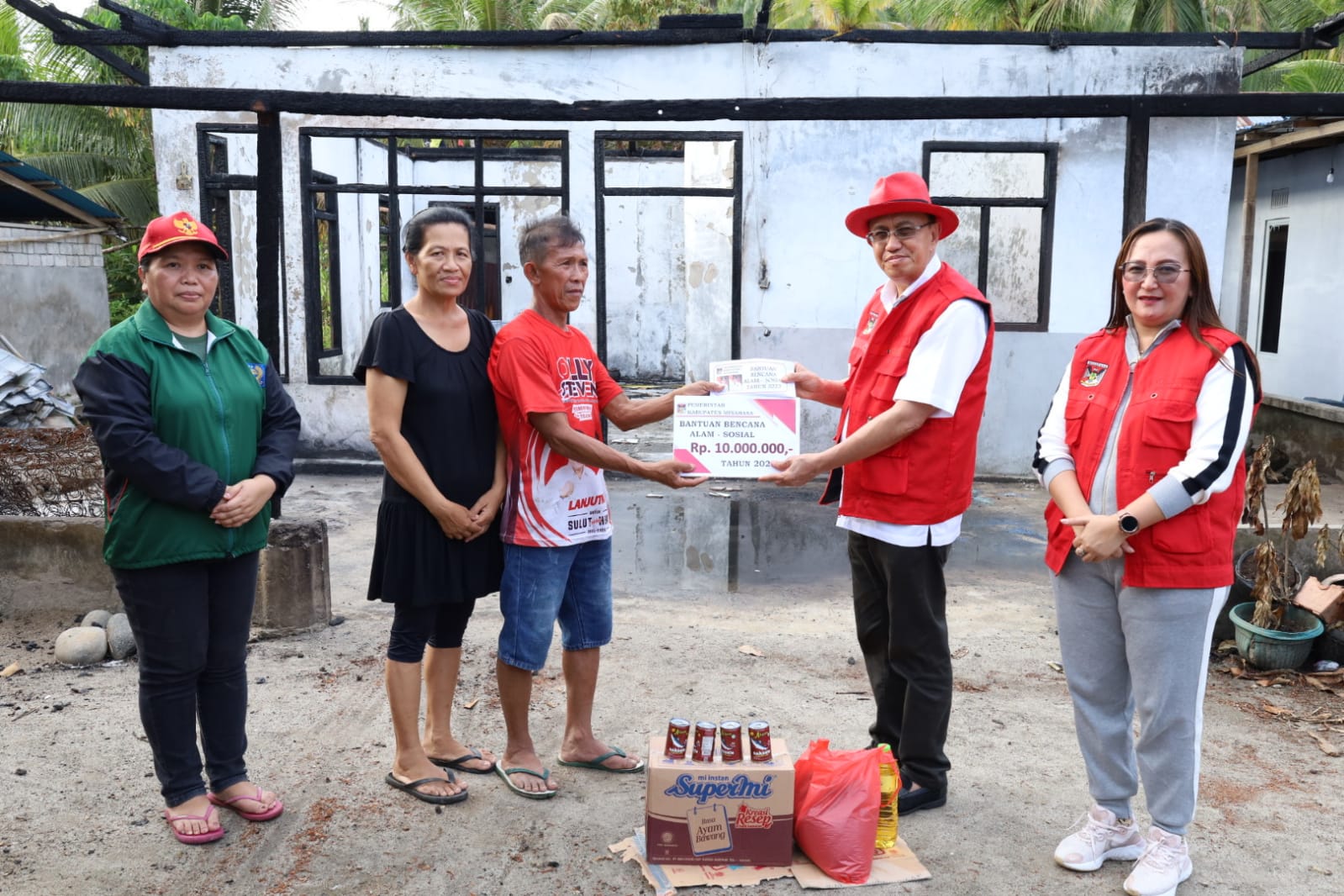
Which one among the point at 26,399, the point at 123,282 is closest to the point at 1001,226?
the point at 26,399

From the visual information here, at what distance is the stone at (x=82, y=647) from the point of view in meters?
5.11

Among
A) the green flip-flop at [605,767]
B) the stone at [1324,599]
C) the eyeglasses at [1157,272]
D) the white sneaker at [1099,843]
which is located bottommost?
the green flip-flop at [605,767]

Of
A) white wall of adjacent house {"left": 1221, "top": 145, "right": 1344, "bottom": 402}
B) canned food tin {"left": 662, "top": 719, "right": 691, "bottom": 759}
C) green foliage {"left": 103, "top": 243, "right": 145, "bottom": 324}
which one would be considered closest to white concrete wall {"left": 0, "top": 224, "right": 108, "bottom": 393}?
green foliage {"left": 103, "top": 243, "right": 145, "bottom": 324}

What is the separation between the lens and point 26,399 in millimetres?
11070

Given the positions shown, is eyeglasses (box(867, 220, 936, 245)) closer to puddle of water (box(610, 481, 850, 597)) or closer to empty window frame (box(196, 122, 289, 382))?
puddle of water (box(610, 481, 850, 597))

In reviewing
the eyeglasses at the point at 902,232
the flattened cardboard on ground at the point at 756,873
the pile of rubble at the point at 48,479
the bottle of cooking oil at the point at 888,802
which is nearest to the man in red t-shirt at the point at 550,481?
the flattened cardboard on ground at the point at 756,873

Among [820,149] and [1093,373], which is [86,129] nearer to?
[820,149]

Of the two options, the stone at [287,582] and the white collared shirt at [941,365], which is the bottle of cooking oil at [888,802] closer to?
the white collared shirt at [941,365]

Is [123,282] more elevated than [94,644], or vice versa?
[123,282]

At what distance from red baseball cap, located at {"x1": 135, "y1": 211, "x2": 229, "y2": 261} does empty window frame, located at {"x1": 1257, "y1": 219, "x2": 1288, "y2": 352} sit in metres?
14.6

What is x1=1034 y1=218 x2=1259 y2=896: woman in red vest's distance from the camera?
9.69 feet

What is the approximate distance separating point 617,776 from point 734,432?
4.60 ft

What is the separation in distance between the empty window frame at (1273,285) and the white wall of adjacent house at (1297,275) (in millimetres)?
12

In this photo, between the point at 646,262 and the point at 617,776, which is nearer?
the point at 617,776
